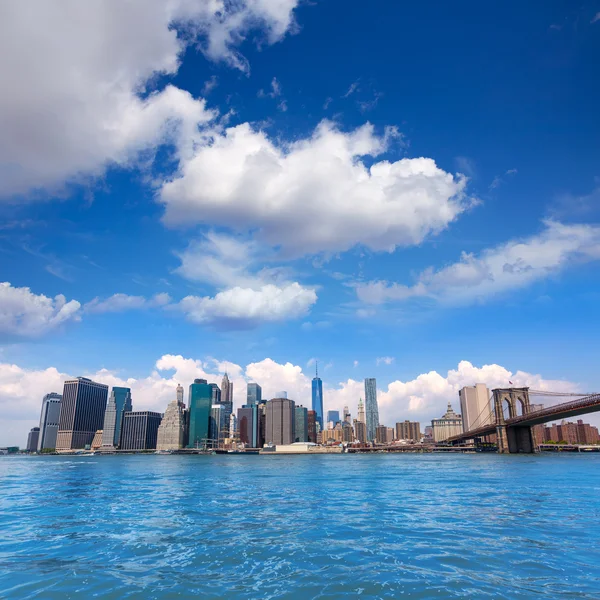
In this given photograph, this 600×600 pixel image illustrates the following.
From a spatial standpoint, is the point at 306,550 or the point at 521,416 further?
the point at 521,416

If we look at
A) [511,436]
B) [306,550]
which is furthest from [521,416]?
[306,550]

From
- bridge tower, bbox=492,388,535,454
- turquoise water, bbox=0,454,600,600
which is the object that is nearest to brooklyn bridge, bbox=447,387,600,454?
bridge tower, bbox=492,388,535,454

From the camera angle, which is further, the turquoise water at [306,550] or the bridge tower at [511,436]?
the bridge tower at [511,436]

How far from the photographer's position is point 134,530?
23.2 m

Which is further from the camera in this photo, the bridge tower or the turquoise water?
the bridge tower

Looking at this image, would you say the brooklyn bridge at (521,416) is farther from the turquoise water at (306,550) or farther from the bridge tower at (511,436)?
the turquoise water at (306,550)

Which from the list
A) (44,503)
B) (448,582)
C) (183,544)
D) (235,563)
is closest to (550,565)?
(448,582)

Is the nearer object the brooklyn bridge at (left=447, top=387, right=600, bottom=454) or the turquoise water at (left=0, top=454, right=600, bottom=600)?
the turquoise water at (left=0, top=454, right=600, bottom=600)

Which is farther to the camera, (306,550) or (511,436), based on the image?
(511,436)

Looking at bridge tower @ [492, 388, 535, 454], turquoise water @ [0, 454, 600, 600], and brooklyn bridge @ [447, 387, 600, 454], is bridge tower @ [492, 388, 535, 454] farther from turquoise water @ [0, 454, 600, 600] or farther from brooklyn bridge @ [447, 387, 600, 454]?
turquoise water @ [0, 454, 600, 600]

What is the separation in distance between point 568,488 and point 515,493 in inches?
342

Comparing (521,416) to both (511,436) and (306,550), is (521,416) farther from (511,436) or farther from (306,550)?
(306,550)

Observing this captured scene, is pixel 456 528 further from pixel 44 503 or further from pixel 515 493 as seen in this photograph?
pixel 44 503

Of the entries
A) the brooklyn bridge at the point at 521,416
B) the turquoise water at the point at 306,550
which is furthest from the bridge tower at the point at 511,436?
the turquoise water at the point at 306,550
